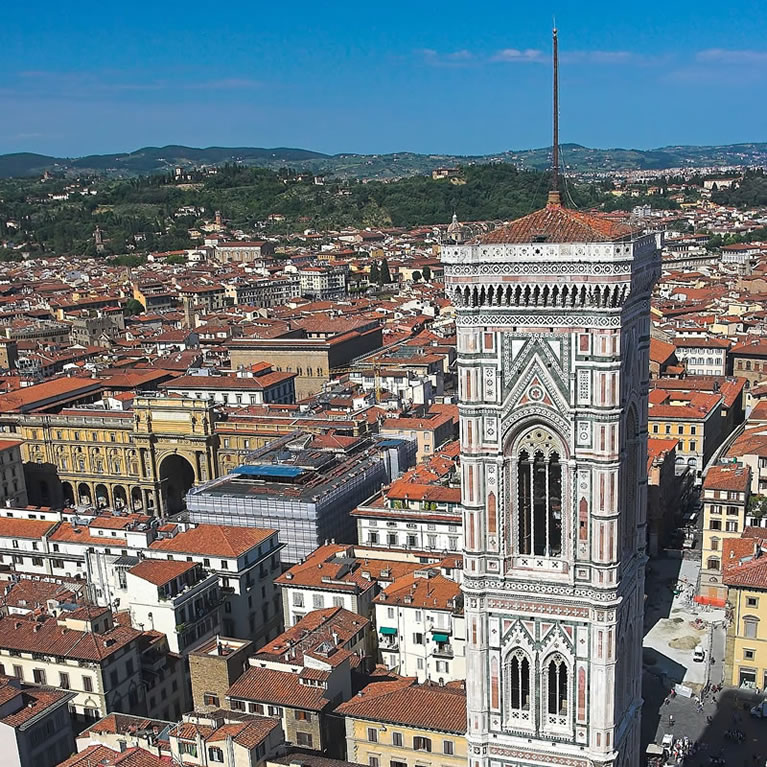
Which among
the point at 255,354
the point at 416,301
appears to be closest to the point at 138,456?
the point at 255,354

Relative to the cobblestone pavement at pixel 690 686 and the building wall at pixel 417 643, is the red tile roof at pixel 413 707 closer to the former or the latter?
the building wall at pixel 417 643

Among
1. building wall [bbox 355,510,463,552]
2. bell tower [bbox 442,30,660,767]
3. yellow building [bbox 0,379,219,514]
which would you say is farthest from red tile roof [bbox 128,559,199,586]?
yellow building [bbox 0,379,219,514]

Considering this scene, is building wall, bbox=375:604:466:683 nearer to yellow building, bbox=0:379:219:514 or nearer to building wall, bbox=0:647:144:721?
building wall, bbox=0:647:144:721

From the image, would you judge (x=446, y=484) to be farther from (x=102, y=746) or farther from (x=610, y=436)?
(x=610, y=436)

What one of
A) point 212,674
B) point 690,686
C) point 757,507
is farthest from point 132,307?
point 690,686

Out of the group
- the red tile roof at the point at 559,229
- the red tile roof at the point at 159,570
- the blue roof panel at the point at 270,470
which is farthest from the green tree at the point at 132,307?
the red tile roof at the point at 559,229

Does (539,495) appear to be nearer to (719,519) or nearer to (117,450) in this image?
(719,519)
